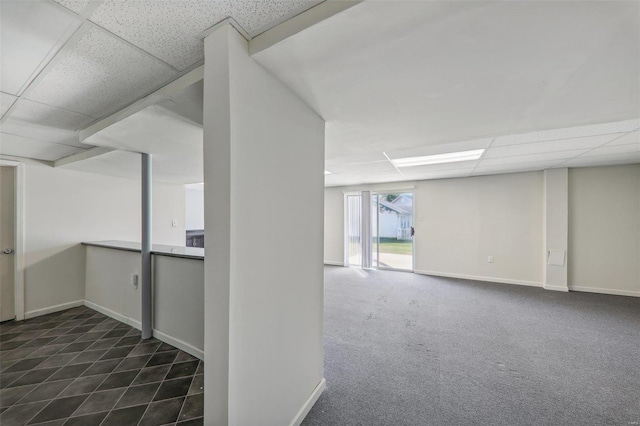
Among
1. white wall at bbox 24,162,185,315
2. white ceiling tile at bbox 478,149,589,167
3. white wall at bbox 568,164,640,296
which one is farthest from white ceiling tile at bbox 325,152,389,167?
white wall at bbox 568,164,640,296

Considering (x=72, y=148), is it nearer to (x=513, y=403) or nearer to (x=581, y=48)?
(x=581, y=48)

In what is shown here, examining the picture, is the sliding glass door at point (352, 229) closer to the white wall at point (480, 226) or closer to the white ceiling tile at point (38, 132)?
the white wall at point (480, 226)

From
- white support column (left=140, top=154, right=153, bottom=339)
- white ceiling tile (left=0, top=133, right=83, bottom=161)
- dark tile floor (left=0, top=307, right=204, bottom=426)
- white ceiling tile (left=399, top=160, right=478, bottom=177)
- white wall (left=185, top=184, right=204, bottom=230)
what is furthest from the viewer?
white wall (left=185, top=184, right=204, bottom=230)

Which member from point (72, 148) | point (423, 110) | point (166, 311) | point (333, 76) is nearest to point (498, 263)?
point (423, 110)

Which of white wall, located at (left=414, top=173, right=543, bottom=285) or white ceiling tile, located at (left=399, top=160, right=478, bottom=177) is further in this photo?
white wall, located at (left=414, top=173, right=543, bottom=285)

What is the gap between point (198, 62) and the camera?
49.3 inches

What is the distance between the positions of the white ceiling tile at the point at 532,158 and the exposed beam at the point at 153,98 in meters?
3.94

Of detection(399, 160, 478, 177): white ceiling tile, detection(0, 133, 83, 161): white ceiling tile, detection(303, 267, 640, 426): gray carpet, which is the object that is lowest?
detection(303, 267, 640, 426): gray carpet

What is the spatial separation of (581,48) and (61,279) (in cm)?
573

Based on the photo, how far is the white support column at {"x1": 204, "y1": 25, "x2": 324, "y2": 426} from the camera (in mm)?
1009

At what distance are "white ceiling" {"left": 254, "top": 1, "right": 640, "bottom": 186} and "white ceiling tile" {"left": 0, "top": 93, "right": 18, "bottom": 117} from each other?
1884 millimetres

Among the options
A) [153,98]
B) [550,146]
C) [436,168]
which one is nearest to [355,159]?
[436,168]

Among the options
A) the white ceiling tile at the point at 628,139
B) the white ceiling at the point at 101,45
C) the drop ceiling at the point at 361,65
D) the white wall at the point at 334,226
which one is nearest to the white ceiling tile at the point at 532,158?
the white ceiling tile at the point at 628,139

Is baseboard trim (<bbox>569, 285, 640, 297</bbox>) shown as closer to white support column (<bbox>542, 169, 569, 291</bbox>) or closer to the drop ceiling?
white support column (<bbox>542, 169, 569, 291</bbox>)
